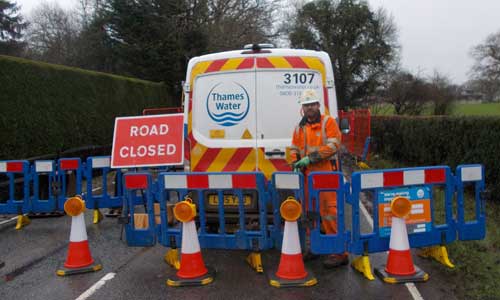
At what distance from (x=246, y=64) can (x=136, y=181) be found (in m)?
2.01

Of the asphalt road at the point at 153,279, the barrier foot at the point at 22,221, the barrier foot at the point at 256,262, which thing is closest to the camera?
the asphalt road at the point at 153,279

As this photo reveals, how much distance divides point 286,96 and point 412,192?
6.24 feet

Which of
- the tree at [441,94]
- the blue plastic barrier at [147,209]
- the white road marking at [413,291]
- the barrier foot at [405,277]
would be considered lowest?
the white road marking at [413,291]

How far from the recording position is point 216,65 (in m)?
5.95

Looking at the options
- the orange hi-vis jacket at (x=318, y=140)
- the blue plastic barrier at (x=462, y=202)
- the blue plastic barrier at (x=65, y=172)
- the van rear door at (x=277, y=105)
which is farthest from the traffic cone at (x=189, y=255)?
the blue plastic barrier at (x=65, y=172)

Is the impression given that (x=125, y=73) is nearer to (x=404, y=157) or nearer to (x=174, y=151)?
(x=404, y=157)

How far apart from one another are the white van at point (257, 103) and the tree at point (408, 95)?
27651mm

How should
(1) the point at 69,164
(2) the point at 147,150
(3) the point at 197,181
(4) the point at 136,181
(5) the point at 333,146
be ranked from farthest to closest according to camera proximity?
(1) the point at 69,164 → (2) the point at 147,150 → (4) the point at 136,181 → (5) the point at 333,146 → (3) the point at 197,181

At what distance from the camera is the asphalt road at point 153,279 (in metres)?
4.75

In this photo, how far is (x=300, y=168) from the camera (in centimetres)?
559

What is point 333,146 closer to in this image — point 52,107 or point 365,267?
point 365,267

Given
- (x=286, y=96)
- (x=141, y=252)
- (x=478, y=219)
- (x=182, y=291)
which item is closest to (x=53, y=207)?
(x=141, y=252)

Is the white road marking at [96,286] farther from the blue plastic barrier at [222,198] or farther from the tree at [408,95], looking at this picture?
the tree at [408,95]

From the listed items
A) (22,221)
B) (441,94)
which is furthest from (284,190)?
(441,94)
